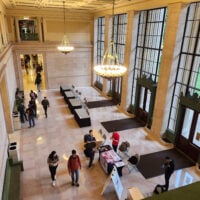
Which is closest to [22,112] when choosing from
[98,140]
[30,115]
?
[30,115]

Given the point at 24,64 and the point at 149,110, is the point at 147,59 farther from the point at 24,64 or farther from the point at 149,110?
the point at 24,64

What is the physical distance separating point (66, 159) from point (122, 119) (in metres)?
5.07

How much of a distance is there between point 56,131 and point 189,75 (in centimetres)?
728

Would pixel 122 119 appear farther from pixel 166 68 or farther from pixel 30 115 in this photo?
pixel 30 115

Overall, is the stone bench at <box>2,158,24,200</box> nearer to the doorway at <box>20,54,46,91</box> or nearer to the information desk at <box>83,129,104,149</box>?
the information desk at <box>83,129,104,149</box>

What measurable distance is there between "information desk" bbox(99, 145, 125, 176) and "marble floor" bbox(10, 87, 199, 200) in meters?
0.27

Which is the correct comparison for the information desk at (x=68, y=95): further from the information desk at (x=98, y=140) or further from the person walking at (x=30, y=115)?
the information desk at (x=98, y=140)

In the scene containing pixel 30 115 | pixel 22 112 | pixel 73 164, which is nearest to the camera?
pixel 73 164

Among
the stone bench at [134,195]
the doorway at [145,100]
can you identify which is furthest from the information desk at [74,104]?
the stone bench at [134,195]

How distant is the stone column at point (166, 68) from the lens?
8.07 metres

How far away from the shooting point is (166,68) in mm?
8805

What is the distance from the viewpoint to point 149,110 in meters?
10.6

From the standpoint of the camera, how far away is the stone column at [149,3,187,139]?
26.5 ft

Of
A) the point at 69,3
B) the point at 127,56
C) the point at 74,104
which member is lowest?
the point at 74,104
